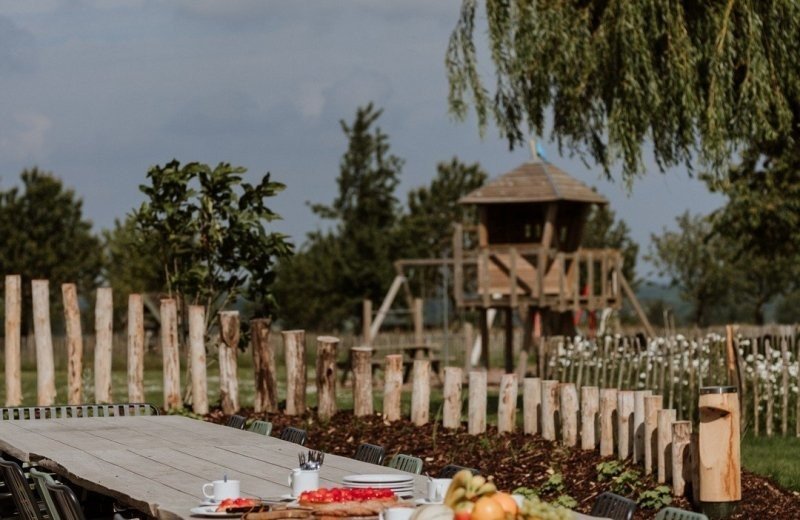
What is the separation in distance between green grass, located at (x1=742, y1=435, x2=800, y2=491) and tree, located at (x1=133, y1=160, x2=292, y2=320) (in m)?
5.04

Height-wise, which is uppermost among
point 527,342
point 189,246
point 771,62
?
point 771,62

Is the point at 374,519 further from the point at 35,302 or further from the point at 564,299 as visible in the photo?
the point at 564,299

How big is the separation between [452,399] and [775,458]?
310 cm

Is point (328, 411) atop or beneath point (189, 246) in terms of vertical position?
beneath

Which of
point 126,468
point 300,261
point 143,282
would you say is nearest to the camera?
point 126,468

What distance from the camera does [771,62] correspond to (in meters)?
14.8

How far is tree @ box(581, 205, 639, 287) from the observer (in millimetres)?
51500

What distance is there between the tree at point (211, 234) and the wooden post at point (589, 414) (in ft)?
15.7

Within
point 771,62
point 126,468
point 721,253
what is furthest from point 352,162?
point 126,468

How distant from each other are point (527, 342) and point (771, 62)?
12452 millimetres

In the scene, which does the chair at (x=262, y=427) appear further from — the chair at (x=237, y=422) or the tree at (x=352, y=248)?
the tree at (x=352, y=248)

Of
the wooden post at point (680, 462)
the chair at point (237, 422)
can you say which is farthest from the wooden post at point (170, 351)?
the wooden post at point (680, 462)

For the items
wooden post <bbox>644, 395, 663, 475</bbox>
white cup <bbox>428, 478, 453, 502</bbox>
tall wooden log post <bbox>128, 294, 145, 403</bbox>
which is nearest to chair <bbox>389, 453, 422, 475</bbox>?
white cup <bbox>428, 478, 453, 502</bbox>

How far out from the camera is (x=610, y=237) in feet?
174
